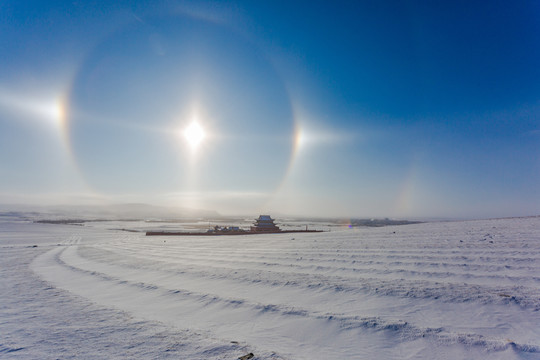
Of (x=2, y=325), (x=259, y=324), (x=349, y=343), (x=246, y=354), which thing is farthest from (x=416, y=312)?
(x=2, y=325)

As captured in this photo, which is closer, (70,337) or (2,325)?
(70,337)

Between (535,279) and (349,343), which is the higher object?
(535,279)

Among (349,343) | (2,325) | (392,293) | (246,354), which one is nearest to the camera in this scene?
(246,354)

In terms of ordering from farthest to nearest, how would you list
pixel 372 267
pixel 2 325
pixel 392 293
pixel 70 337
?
pixel 372 267
pixel 392 293
pixel 2 325
pixel 70 337

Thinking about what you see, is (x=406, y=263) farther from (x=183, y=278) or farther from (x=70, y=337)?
(x=70, y=337)

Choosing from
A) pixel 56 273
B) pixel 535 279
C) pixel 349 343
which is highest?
pixel 535 279

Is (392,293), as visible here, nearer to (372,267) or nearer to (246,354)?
(372,267)
